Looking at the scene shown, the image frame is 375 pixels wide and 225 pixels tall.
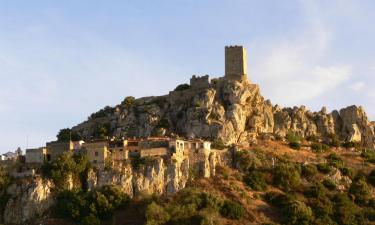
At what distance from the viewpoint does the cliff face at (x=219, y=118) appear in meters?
88.1

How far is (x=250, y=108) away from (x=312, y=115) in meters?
9.56

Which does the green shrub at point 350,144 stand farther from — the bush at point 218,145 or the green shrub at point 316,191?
the bush at point 218,145

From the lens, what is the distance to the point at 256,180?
80500 millimetres

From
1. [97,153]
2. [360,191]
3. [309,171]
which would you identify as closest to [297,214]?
[309,171]

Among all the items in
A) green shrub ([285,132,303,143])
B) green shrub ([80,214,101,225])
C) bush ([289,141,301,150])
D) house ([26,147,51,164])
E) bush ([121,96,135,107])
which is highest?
bush ([121,96,135,107])

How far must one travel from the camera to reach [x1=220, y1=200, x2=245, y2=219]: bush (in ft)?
246

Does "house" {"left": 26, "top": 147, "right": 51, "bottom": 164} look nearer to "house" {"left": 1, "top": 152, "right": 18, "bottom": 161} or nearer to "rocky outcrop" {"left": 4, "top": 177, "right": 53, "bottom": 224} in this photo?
"house" {"left": 1, "top": 152, "right": 18, "bottom": 161}

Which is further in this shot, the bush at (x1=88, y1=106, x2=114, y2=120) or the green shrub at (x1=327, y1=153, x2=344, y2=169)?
the bush at (x1=88, y1=106, x2=114, y2=120)

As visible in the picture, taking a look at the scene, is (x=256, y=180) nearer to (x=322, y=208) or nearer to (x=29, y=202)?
(x=322, y=208)

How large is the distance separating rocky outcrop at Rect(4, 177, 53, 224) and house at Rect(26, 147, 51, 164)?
15.3 feet

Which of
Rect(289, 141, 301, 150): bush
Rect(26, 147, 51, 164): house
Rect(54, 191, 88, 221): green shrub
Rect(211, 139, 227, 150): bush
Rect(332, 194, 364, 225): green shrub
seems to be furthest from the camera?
Rect(289, 141, 301, 150): bush

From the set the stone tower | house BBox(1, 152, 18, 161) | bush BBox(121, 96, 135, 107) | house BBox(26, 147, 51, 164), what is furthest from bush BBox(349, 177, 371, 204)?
house BBox(1, 152, 18, 161)

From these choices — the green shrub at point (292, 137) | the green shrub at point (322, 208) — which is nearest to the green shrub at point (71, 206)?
the green shrub at point (322, 208)

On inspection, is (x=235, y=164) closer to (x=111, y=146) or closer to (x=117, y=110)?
(x=111, y=146)
